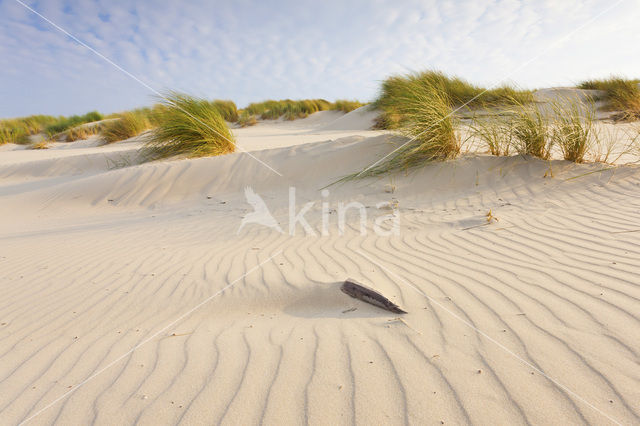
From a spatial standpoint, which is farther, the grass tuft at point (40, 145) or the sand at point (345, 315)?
the grass tuft at point (40, 145)

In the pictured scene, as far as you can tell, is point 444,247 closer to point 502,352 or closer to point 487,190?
point 502,352

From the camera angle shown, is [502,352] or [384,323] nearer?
[502,352]

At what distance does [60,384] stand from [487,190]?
505cm

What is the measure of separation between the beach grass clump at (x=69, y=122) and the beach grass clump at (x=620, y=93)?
21343mm

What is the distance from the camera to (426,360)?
166 cm

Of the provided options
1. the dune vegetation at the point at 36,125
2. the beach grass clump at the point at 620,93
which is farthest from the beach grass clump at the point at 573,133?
the dune vegetation at the point at 36,125

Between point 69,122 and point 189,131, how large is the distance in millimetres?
13083

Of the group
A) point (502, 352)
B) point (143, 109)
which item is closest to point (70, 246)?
point (502, 352)

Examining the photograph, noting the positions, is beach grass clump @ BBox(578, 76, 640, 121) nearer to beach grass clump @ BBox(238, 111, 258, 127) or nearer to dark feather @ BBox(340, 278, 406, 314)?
dark feather @ BBox(340, 278, 406, 314)

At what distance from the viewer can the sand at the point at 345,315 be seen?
4.76ft

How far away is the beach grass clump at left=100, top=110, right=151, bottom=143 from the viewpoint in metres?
12.5

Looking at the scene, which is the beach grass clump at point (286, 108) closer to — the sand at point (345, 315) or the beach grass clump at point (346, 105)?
the beach grass clump at point (346, 105)

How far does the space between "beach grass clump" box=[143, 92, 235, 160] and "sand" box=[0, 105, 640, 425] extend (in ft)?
11.4

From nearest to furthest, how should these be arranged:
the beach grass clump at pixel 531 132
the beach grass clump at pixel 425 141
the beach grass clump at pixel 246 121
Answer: the beach grass clump at pixel 531 132
the beach grass clump at pixel 425 141
the beach grass clump at pixel 246 121
